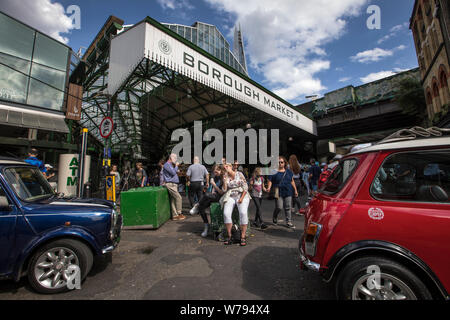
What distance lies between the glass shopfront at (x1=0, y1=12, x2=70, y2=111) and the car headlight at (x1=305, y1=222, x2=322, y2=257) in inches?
502

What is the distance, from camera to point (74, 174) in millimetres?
8031

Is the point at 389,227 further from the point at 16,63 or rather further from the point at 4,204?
the point at 16,63

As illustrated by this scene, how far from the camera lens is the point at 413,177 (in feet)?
6.88

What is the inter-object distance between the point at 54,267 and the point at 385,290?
374 cm

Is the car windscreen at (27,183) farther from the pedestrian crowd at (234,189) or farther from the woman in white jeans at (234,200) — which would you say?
the woman in white jeans at (234,200)

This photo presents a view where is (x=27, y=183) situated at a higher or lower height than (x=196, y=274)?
higher

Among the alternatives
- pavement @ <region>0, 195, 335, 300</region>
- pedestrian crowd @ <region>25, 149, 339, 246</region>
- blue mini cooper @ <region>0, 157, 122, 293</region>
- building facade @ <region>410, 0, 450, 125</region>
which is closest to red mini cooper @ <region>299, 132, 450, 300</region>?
pavement @ <region>0, 195, 335, 300</region>

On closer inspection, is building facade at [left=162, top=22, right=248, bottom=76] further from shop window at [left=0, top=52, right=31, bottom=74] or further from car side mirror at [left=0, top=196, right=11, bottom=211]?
car side mirror at [left=0, top=196, right=11, bottom=211]

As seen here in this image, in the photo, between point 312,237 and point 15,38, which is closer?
point 312,237

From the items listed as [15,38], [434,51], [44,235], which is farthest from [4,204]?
[434,51]

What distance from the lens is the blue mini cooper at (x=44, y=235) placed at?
2398 mm

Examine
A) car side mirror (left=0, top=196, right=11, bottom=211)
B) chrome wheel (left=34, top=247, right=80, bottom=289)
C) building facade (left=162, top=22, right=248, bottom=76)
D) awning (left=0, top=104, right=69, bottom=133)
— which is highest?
building facade (left=162, top=22, right=248, bottom=76)

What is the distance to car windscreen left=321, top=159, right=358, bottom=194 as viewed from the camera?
7.39 feet
